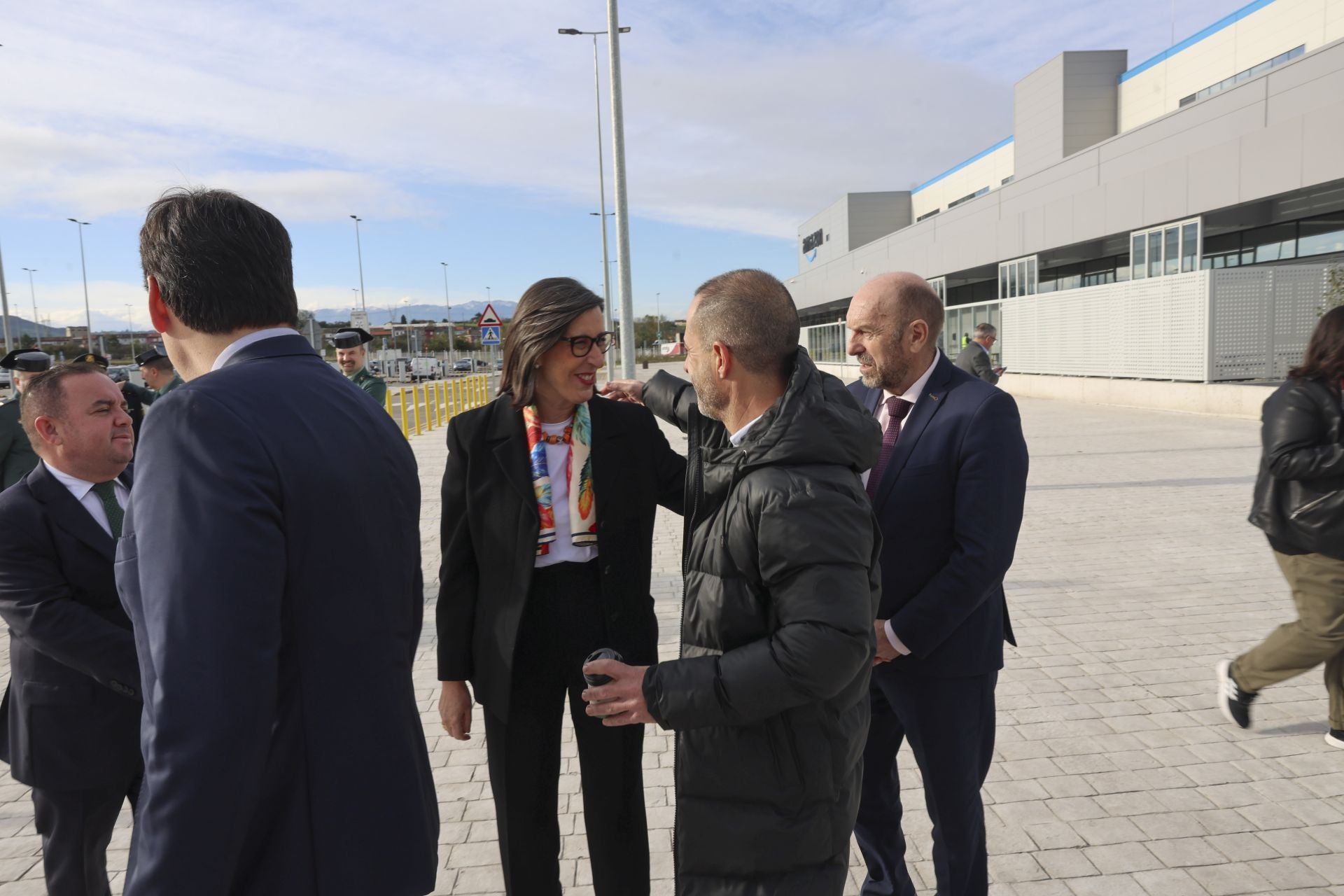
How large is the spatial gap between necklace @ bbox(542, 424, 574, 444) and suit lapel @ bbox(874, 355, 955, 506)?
98 cm

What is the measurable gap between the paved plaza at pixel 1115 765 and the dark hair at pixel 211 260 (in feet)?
3.09

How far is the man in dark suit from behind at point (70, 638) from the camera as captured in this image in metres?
2.47

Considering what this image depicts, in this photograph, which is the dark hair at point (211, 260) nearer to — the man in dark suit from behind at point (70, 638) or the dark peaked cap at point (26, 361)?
the man in dark suit from behind at point (70, 638)

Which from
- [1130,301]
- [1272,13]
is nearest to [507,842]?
[1130,301]

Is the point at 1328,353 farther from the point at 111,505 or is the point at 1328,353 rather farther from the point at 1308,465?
the point at 111,505

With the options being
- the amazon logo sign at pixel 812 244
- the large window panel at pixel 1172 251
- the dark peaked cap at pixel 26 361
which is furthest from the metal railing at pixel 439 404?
the amazon logo sign at pixel 812 244

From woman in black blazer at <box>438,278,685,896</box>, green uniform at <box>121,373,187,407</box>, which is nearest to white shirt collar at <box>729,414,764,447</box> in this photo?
woman in black blazer at <box>438,278,685,896</box>

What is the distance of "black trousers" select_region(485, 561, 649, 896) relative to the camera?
2.65 meters

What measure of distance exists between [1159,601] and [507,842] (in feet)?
17.2

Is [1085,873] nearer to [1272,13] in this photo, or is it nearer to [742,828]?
[742,828]

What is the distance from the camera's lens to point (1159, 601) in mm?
6160

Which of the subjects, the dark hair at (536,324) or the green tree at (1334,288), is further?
the green tree at (1334,288)

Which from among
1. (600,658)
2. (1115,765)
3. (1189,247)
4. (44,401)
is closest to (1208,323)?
(1189,247)

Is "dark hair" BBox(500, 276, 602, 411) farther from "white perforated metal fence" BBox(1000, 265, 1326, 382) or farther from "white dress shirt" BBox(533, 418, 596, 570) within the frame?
"white perforated metal fence" BBox(1000, 265, 1326, 382)
